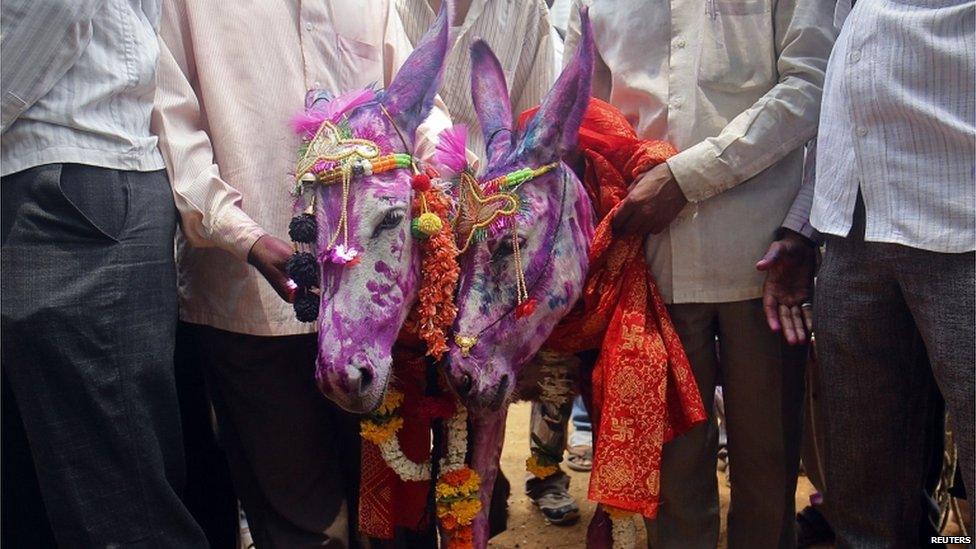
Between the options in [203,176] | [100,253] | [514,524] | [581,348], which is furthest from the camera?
[514,524]

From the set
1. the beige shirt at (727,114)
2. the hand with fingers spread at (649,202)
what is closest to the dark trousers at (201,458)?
the hand with fingers spread at (649,202)

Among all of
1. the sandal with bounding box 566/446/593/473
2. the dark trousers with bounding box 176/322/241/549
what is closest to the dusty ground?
the sandal with bounding box 566/446/593/473

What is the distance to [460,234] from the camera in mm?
2430

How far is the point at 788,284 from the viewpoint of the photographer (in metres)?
2.76

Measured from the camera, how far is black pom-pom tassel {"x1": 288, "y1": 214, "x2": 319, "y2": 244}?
221cm

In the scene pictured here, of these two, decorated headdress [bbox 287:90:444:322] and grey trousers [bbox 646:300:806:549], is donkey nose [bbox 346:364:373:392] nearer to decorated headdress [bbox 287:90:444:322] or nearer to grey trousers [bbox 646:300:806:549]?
decorated headdress [bbox 287:90:444:322]

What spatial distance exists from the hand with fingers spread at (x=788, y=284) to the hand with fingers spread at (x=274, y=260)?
1.39m

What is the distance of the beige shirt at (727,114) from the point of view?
269 centimetres

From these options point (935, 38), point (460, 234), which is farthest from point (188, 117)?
point (935, 38)

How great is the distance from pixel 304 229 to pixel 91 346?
26.9 inches

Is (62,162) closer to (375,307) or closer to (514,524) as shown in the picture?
(375,307)

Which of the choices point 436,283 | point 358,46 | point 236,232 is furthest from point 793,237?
point 236,232

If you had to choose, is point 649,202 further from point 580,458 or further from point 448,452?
point 580,458

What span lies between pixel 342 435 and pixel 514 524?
6.10ft
